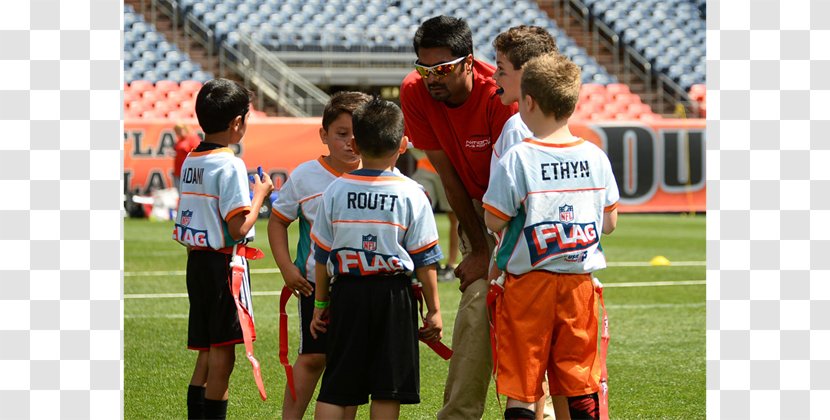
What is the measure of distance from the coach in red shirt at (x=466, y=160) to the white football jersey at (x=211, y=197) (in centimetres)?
90

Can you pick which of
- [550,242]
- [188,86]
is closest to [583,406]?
[550,242]

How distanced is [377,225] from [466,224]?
0.74 metres

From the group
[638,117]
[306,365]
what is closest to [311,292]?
[306,365]

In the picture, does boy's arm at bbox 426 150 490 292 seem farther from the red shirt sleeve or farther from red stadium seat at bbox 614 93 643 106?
red stadium seat at bbox 614 93 643 106

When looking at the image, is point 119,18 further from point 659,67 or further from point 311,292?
point 659,67

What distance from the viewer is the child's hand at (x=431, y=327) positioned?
184 inches

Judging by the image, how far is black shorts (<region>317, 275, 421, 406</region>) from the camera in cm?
455

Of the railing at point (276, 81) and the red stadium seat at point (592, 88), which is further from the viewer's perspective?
the red stadium seat at point (592, 88)

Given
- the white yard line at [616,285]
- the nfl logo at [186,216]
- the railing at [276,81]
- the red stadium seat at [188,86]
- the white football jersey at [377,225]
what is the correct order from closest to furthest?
the white football jersey at [377,225], the nfl logo at [186,216], the white yard line at [616,285], the railing at [276,81], the red stadium seat at [188,86]

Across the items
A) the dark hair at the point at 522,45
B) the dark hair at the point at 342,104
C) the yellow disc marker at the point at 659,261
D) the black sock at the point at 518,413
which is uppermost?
the dark hair at the point at 522,45

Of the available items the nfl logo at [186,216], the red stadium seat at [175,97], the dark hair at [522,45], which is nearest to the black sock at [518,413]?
the dark hair at [522,45]

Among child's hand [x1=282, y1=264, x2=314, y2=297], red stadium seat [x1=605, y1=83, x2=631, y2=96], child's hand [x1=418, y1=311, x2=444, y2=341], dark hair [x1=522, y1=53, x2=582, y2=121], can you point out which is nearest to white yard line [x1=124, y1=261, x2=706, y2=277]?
child's hand [x1=282, y1=264, x2=314, y2=297]

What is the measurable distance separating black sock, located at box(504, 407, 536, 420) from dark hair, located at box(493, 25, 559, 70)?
1.45 metres

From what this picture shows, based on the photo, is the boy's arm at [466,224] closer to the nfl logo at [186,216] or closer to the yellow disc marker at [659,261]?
the nfl logo at [186,216]
